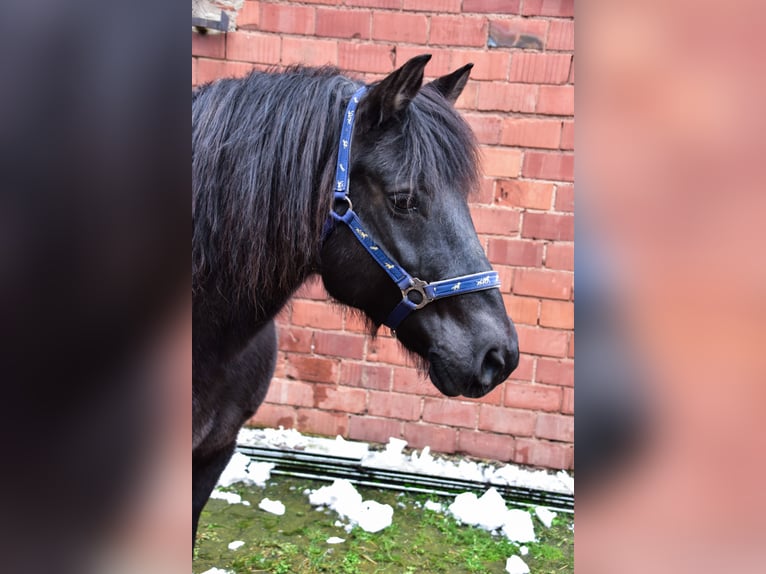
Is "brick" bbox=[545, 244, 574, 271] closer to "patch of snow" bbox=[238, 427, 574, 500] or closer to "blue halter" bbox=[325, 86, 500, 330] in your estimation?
"patch of snow" bbox=[238, 427, 574, 500]

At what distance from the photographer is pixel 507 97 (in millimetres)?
2268

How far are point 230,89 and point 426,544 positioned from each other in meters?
1.83

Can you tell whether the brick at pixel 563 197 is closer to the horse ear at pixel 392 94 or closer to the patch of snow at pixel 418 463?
the patch of snow at pixel 418 463

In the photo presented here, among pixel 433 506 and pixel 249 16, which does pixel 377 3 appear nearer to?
pixel 249 16

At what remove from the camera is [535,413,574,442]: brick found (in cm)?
243

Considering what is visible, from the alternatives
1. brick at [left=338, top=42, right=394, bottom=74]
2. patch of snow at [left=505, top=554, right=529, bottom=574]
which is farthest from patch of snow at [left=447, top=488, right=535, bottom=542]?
brick at [left=338, top=42, right=394, bottom=74]

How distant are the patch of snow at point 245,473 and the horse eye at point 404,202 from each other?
185cm

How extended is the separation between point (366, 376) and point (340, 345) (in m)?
0.20

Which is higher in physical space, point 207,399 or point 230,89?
point 230,89

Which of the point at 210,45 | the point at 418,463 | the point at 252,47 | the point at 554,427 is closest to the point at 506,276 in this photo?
the point at 554,427

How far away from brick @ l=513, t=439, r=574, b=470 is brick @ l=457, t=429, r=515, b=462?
0.05 meters
